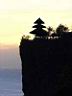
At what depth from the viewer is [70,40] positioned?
4338 centimetres

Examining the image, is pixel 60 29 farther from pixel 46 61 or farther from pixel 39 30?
pixel 46 61

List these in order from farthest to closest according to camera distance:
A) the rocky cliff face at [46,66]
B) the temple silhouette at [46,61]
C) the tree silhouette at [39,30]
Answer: the tree silhouette at [39,30] → the temple silhouette at [46,61] → the rocky cliff face at [46,66]

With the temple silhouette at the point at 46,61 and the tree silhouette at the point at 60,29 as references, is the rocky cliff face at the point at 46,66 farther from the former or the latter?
the tree silhouette at the point at 60,29

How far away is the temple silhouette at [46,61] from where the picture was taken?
42787 mm

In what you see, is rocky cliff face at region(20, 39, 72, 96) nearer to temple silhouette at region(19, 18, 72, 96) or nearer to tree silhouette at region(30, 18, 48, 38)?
temple silhouette at region(19, 18, 72, 96)

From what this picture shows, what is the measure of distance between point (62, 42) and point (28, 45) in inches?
190

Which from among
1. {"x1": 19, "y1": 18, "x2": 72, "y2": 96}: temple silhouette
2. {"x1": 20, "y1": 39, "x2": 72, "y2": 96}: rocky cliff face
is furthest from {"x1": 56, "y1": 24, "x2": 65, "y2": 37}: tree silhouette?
{"x1": 20, "y1": 39, "x2": 72, "y2": 96}: rocky cliff face

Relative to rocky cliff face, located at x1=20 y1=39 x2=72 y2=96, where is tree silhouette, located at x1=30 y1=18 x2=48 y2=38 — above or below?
above

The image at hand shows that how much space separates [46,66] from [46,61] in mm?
383

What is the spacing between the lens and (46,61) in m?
45.9

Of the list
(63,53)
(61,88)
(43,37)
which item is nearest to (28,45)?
(43,37)

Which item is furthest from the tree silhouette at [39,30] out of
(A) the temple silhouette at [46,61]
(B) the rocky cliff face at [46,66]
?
(B) the rocky cliff face at [46,66]

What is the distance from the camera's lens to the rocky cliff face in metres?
42.3

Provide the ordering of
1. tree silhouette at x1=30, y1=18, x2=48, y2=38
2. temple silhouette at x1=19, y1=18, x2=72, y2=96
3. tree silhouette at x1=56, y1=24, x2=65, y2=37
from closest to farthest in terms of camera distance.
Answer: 1. temple silhouette at x1=19, y1=18, x2=72, y2=96
2. tree silhouette at x1=56, y1=24, x2=65, y2=37
3. tree silhouette at x1=30, y1=18, x2=48, y2=38
